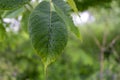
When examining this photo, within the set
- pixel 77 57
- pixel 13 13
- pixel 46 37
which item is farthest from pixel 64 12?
pixel 77 57

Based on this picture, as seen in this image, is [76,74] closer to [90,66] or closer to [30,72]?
[90,66]

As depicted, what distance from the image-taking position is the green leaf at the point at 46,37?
563 mm

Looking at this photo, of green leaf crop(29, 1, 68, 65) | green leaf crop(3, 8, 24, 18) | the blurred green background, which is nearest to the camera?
green leaf crop(29, 1, 68, 65)

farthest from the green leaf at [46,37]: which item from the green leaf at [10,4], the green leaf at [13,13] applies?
the green leaf at [13,13]

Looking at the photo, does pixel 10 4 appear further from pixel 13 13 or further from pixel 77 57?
pixel 77 57

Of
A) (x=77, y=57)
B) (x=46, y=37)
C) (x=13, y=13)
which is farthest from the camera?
(x=77, y=57)

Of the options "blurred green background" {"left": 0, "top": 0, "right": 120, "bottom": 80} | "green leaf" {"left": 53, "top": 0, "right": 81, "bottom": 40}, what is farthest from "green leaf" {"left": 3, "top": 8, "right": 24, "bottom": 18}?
"blurred green background" {"left": 0, "top": 0, "right": 120, "bottom": 80}

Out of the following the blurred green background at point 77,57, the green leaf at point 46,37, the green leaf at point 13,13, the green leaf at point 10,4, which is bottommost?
the blurred green background at point 77,57

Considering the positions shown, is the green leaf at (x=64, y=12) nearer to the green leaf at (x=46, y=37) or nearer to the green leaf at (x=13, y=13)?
the green leaf at (x=46, y=37)

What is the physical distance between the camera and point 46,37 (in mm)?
574

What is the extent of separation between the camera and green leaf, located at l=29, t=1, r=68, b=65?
0.56 meters

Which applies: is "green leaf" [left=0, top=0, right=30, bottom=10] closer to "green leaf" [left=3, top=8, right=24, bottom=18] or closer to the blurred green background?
"green leaf" [left=3, top=8, right=24, bottom=18]

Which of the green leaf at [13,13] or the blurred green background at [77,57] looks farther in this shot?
the blurred green background at [77,57]

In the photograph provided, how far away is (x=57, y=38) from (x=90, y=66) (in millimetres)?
4023
